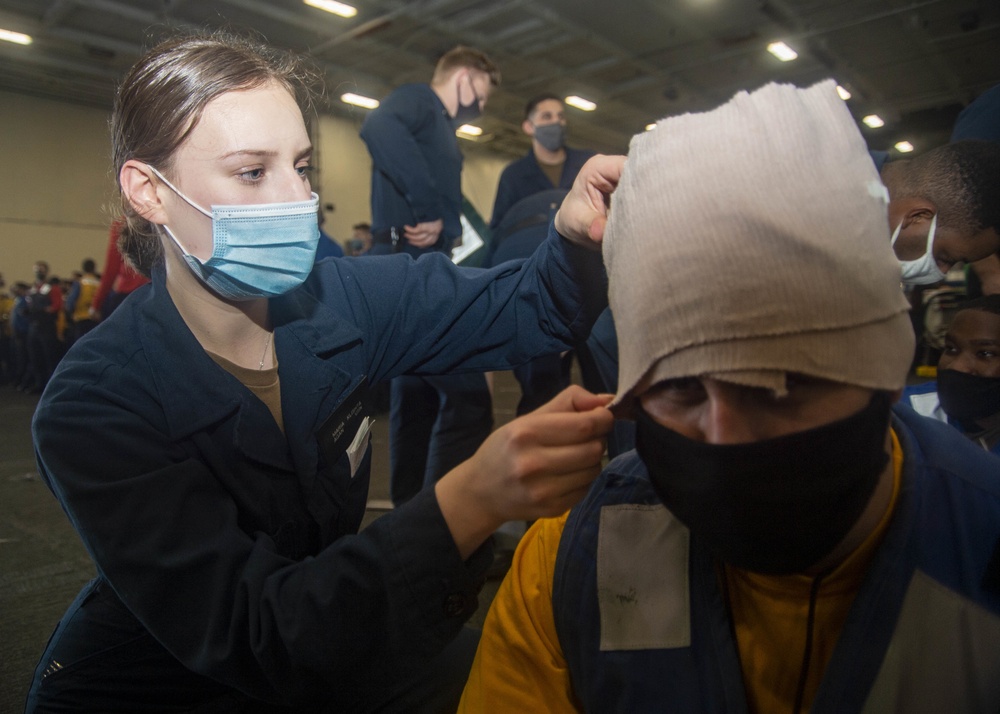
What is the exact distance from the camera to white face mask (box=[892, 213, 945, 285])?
192cm

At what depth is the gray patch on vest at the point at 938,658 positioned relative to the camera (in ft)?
2.59

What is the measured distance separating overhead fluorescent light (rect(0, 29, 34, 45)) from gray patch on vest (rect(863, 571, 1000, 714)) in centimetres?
1088

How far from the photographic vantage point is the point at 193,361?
1.14 m

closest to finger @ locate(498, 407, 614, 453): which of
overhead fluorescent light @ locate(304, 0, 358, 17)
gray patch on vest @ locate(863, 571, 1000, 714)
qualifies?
gray patch on vest @ locate(863, 571, 1000, 714)

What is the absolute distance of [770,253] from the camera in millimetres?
727

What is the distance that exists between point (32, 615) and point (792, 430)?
2582 mm

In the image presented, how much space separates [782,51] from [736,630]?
10.3 metres

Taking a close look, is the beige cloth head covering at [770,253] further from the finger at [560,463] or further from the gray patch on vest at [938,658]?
the gray patch on vest at [938,658]

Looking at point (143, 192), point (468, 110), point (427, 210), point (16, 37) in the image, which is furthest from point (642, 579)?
point (16, 37)

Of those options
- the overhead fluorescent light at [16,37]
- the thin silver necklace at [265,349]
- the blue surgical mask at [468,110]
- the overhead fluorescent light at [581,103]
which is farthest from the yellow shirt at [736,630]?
the overhead fluorescent light at [581,103]

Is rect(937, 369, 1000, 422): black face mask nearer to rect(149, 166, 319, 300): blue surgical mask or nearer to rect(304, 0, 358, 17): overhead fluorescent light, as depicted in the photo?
rect(149, 166, 319, 300): blue surgical mask

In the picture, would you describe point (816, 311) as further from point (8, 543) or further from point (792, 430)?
point (8, 543)

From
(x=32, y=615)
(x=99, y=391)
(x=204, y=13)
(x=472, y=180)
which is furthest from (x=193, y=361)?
(x=472, y=180)

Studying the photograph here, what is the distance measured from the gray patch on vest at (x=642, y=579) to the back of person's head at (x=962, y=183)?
4.95 ft
